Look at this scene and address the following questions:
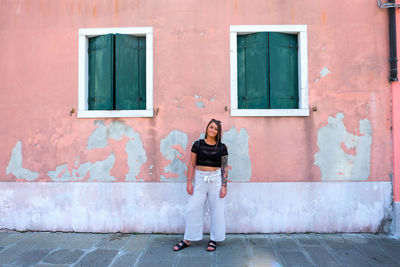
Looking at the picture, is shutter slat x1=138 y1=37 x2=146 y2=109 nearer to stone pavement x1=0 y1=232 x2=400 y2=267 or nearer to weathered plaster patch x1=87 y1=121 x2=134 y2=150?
weathered plaster patch x1=87 y1=121 x2=134 y2=150

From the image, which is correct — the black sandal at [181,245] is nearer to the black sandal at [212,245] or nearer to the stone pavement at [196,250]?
the stone pavement at [196,250]

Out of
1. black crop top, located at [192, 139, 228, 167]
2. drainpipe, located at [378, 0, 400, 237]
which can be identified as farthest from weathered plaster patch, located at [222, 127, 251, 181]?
drainpipe, located at [378, 0, 400, 237]

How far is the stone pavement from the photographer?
3338 millimetres

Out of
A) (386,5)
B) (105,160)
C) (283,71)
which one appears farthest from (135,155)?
(386,5)

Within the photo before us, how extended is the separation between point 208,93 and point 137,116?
1258 millimetres

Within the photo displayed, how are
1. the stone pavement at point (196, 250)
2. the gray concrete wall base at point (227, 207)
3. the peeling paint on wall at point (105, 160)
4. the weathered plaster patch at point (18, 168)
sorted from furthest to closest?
1. the weathered plaster patch at point (18, 168)
2. the peeling paint on wall at point (105, 160)
3. the gray concrete wall base at point (227, 207)
4. the stone pavement at point (196, 250)

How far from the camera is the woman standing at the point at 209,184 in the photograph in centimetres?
358

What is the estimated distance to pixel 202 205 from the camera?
145 inches

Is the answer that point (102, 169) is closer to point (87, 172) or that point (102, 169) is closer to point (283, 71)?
point (87, 172)

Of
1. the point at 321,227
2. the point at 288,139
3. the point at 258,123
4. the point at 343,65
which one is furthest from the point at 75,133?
the point at 343,65

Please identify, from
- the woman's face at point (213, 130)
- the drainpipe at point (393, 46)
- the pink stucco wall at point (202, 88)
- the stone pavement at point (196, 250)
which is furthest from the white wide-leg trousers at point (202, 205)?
the drainpipe at point (393, 46)

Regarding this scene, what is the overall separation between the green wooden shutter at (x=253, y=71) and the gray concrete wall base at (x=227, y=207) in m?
1.42

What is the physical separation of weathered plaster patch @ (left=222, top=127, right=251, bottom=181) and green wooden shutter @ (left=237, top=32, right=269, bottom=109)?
547mm

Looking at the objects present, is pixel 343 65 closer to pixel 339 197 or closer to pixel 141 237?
pixel 339 197
